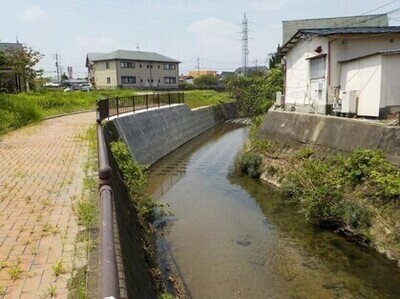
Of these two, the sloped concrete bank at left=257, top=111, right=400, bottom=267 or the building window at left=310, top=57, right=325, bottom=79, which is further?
the building window at left=310, top=57, right=325, bottom=79

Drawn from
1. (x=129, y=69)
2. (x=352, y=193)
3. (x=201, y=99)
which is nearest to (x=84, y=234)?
(x=352, y=193)

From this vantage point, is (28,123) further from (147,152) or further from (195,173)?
(195,173)

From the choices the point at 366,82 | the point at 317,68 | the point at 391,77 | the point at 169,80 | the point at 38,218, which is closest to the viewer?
the point at 38,218

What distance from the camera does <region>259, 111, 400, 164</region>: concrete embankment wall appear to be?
36.2ft

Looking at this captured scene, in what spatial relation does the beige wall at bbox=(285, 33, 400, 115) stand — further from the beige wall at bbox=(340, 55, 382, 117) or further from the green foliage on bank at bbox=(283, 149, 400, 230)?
→ the green foliage on bank at bbox=(283, 149, 400, 230)

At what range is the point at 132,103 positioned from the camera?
23953 millimetres

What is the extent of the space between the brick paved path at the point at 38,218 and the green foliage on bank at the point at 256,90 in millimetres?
23005

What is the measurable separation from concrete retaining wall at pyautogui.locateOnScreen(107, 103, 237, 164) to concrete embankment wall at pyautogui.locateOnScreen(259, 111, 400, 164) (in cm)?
673

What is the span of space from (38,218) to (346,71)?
46.4 ft

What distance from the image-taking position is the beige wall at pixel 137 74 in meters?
63.3

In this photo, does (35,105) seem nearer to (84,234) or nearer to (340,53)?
(340,53)

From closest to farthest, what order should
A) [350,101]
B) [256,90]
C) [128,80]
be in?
1. [350,101]
2. [256,90]
3. [128,80]

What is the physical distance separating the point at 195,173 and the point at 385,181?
1104 centimetres

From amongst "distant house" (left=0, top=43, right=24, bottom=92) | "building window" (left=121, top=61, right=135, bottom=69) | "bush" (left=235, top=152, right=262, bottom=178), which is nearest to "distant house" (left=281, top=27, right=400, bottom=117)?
"bush" (left=235, top=152, right=262, bottom=178)
